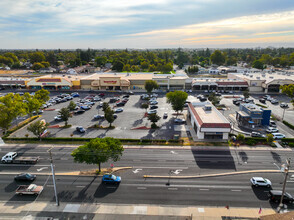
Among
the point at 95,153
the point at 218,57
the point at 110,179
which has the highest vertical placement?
the point at 218,57

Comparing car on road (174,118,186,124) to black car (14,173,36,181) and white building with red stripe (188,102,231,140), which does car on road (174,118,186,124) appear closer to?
white building with red stripe (188,102,231,140)

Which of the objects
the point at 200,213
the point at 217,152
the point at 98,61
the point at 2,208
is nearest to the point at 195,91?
the point at 217,152

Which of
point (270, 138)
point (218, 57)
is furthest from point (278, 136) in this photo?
point (218, 57)

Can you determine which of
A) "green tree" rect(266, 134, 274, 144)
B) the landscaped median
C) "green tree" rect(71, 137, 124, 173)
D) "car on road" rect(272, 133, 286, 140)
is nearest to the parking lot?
the landscaped median

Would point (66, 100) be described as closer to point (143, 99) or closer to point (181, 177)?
point (143, 99)

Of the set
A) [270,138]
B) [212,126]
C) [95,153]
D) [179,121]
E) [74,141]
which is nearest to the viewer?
[95,153]

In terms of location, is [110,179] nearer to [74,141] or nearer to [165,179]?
[165,179]
